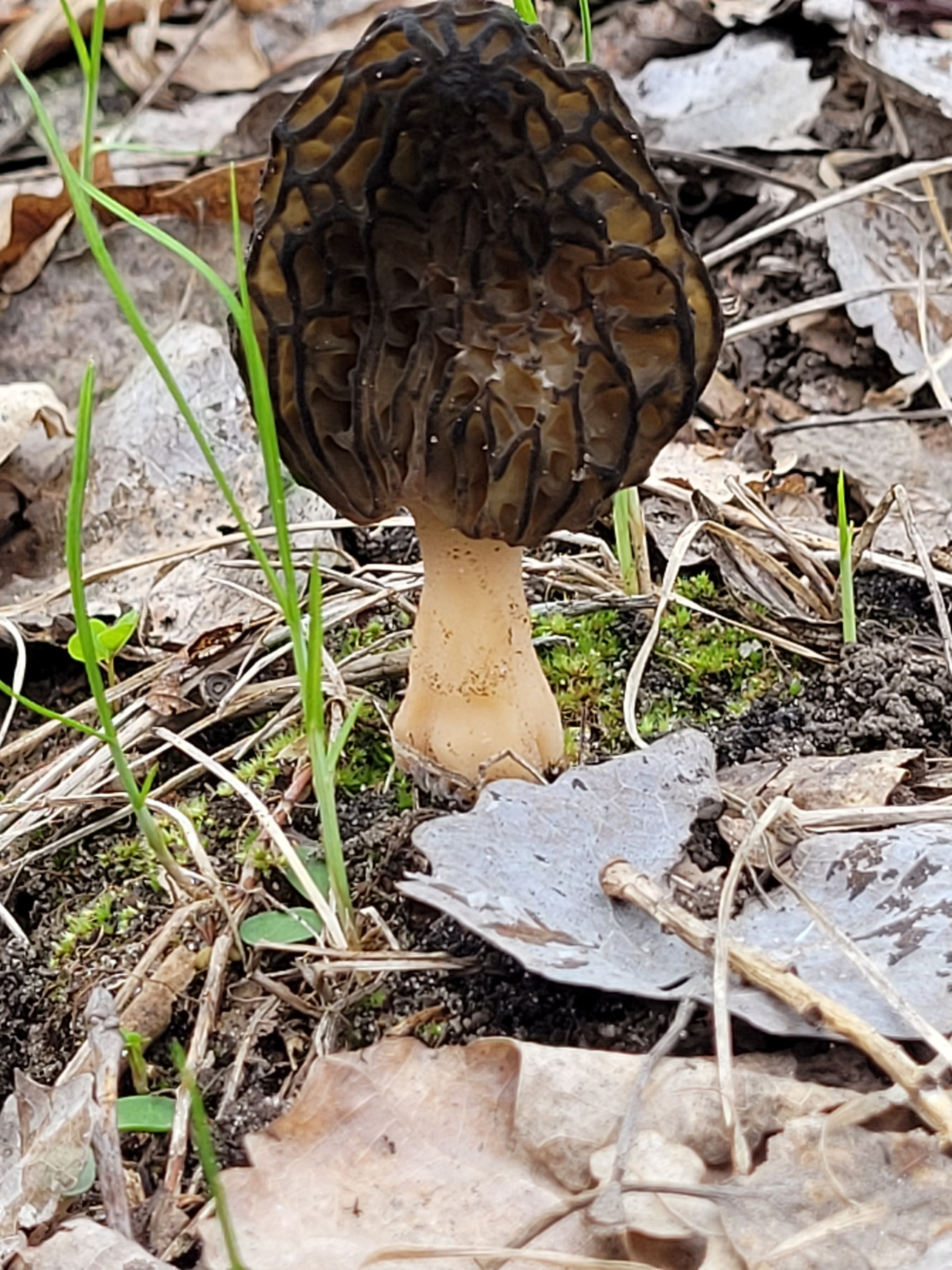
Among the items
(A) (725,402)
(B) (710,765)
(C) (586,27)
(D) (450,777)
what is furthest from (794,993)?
(A) (725,402)

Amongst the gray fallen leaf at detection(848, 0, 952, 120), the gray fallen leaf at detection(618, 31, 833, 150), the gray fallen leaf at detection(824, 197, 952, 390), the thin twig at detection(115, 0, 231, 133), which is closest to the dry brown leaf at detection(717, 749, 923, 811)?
the gray fallen leaf at detection(824, 197, 952, 390)

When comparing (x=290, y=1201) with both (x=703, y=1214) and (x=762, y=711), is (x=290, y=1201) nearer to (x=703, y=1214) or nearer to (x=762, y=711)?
(x=703, y=1214)

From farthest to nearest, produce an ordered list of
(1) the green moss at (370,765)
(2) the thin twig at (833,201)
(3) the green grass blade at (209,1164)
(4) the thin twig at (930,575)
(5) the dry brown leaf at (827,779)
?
(2) the thin twig at (833,201) < (4) the thin twig at (930,575) < (1) the green moss at (370,765) < (5) the dry brown leaf at (827,779) < (3) the green grass blade at (209,1164)

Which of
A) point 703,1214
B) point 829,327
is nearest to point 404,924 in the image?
point 703,1214

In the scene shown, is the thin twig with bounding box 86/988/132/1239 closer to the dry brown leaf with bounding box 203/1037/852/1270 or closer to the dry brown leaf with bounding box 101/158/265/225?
the dry brown leaf with bounding box 203/1037/852/1270

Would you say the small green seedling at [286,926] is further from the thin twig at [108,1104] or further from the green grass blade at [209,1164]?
the green grass blade at [209,1164]

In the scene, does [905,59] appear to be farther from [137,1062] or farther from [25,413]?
[137,1062]

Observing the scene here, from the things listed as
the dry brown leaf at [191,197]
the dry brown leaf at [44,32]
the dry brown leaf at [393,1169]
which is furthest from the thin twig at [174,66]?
the dry brown leaf at [393,1169]
